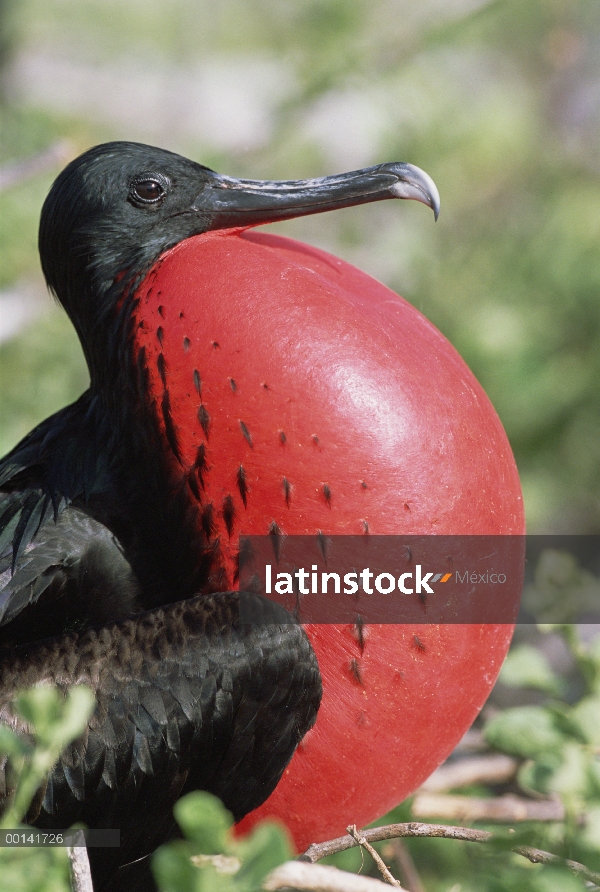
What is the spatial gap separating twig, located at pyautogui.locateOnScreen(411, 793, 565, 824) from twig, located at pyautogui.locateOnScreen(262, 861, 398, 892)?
19.0 inches

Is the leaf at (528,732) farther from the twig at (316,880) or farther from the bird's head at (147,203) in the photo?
the bird's head at (147,203)

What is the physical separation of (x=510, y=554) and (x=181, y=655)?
252mm

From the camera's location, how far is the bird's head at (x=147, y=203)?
0.95 metres

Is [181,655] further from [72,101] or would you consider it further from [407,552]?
[72,101]

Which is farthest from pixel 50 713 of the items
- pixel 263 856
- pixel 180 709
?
pixel 180 709

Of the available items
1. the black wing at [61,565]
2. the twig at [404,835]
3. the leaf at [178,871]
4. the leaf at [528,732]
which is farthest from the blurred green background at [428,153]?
the leaf at [178,871]

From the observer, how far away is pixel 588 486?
2092 millimetres

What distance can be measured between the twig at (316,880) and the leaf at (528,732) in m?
0.13

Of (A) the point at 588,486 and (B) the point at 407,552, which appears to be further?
(A) the point at 588,486

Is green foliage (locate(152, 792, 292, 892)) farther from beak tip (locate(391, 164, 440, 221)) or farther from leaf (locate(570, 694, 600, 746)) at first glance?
beak tip (locate(391, 164, 440, 221))

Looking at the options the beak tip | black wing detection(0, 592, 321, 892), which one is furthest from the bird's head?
black wing detection(0, 592, 321, 892)

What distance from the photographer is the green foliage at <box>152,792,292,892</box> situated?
1.52 ft

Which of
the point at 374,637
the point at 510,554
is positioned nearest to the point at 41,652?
the point at 374,637

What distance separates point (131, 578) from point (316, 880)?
36 cm
